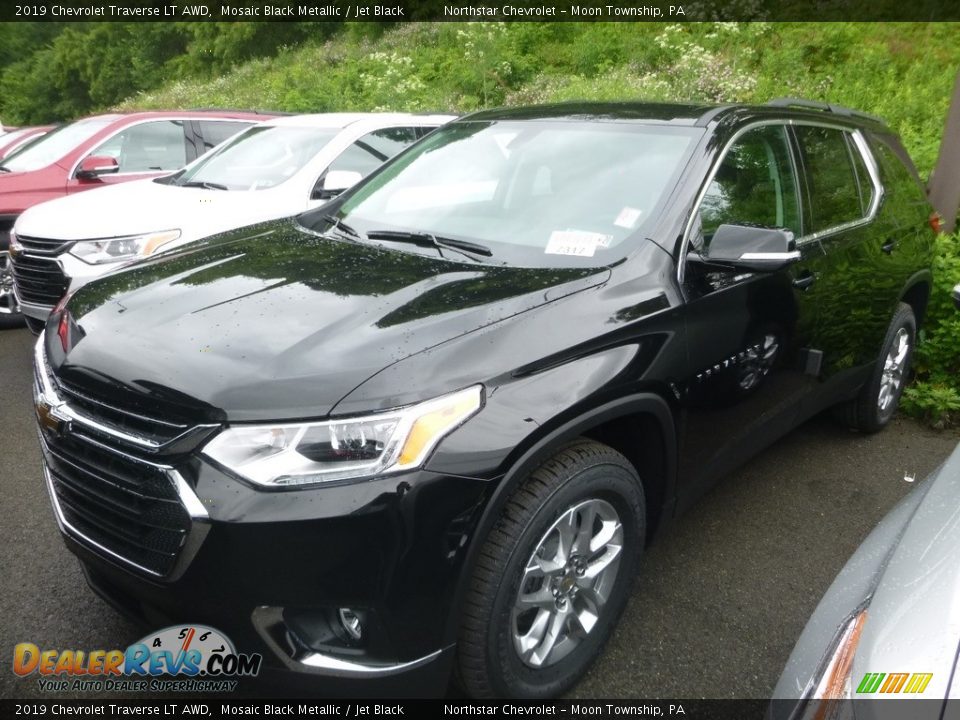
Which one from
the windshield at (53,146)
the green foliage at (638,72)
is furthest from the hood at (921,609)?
the windshield at (53,146)

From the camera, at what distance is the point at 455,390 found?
1966 mm

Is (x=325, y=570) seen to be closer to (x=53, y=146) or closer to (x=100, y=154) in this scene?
(x=100, y=154)

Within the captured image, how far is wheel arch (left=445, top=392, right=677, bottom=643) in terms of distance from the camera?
Result: 196 centimetres

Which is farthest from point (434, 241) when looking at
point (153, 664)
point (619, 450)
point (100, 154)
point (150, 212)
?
point (100, 154)

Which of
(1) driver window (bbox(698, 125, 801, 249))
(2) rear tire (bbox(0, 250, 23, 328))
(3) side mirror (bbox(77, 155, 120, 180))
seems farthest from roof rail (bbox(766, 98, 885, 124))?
(2) rear tire (bbox(0, 250, 23, 328))

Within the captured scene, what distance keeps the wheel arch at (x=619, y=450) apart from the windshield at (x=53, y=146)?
6237 millimetres

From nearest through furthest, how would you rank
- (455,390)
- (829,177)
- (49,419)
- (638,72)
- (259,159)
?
(455,390) < (49,419) < (829,177) < (259,159) < (638,72)

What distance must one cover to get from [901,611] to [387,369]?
1.20 meters

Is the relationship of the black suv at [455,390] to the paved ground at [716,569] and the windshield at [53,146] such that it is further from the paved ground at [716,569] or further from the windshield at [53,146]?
the windshield at [53,146]

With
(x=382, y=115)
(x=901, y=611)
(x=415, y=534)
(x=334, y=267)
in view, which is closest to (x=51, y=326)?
(x=334, y=267)

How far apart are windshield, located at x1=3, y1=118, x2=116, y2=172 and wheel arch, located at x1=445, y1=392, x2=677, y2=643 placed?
6.24 meters

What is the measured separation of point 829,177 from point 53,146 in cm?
679

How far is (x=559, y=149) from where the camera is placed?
10.3ft

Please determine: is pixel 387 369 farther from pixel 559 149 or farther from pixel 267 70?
pixel 267 70
